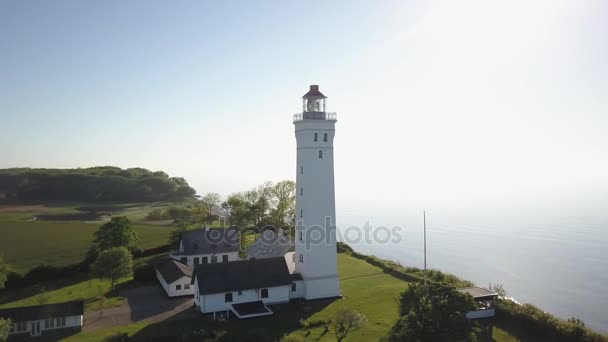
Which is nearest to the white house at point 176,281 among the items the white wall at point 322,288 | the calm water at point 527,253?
the white wall at point 322,288

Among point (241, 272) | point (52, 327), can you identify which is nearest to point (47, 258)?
point (52, 327)

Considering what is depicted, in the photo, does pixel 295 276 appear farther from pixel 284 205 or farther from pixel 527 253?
pixel 527 253

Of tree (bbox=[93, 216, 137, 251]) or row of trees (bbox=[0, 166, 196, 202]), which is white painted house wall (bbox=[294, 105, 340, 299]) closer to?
tree (bbox=[93, 216, 137, 251])

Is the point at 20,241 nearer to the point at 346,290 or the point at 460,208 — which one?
the point at 346,290

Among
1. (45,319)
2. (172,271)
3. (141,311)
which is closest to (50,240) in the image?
(172,271)

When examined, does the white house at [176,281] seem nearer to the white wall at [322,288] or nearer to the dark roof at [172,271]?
the dark roof at [172,271]

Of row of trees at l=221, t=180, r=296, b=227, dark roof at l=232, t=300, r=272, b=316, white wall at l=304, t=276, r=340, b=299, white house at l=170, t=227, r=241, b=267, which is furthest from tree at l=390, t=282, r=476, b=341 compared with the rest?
row of trees at l=221, t=180, r=296, b=227
